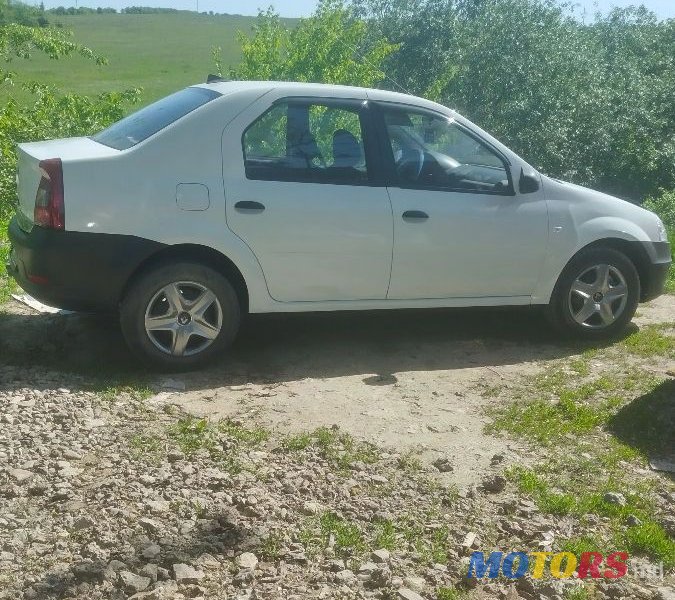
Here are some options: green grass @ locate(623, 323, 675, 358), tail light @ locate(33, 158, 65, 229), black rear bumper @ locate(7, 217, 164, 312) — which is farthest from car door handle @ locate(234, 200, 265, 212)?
green grass @ locate(623, 323, 675, 358)

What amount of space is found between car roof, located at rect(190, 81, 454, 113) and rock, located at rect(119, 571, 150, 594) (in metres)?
3.52

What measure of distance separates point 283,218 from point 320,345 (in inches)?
46.6

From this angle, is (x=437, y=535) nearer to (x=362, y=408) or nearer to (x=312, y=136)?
(x=362, y=408)

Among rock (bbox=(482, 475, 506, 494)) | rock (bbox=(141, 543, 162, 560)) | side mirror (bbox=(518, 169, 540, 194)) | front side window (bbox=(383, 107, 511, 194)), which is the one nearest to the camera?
rock (bbox=(141, 543, 162, 560))

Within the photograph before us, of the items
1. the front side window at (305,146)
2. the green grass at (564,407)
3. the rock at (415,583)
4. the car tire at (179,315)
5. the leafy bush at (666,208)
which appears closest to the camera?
the rock at (415,583)

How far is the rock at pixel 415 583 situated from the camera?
12.2ft

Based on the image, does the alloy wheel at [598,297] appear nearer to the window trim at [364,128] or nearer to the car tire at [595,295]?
the car tire at [595,295]

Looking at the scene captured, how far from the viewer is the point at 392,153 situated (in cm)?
659

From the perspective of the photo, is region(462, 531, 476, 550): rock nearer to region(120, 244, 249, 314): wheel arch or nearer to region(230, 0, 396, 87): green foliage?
region(120, 244, 249, 314): wheel arch

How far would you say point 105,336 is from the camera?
→ 6773 millimetres

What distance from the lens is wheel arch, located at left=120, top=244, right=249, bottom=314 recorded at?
6047 mm

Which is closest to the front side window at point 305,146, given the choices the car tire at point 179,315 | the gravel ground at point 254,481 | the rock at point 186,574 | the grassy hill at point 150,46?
the car tire at point 179,315

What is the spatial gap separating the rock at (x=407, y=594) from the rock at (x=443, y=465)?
1.20 metres

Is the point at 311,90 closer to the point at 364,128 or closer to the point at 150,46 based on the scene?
the point at 364,128
